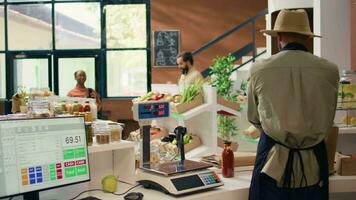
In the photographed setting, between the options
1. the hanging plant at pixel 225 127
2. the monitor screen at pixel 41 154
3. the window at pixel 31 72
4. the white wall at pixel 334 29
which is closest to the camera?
the monitor screen at pixel 41 154

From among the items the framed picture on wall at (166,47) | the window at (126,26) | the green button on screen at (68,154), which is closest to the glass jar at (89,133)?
the green button on screen at (68,154)

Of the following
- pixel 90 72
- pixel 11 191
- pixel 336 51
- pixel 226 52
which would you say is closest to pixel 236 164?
pixel 11 191

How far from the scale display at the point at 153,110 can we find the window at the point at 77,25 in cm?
712

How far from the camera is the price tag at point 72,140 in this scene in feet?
6.91

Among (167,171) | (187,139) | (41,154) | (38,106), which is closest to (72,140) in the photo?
(41,154)

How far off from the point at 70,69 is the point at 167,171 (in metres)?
7.48

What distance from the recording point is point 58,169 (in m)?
2.07

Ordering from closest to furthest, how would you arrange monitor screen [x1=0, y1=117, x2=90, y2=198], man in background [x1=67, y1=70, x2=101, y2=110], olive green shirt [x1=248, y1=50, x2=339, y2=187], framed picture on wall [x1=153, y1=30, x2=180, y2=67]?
1. monitor screen [x1=0, y1=117, x2=90, y2=198]
2. olive green shirt [x1=248, y1=50, x2=339, y2=187]
3. man in background [x1=67, y1=70, x2=101, y2=110]
4. framed picture on wall [x1=153, y1=30, x2=180, y2=67]

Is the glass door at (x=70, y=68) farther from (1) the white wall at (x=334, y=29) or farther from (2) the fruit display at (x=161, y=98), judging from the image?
(1) the white wall at (x=334, y=29)

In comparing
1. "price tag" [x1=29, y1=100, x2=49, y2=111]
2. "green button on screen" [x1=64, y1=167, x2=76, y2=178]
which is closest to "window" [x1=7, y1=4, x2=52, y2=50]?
"price tag" [x1=29, y1=100, x2=49, y2=111]

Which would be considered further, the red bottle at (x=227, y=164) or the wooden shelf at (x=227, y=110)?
the wooden shelf at (x=227, y=110)

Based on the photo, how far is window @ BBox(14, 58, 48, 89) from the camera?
945cm

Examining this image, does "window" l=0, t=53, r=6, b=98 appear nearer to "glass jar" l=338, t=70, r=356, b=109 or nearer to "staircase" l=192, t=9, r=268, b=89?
"staircase" l=192, t=9, r=268, b=89

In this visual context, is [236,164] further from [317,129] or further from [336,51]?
[336,51]
